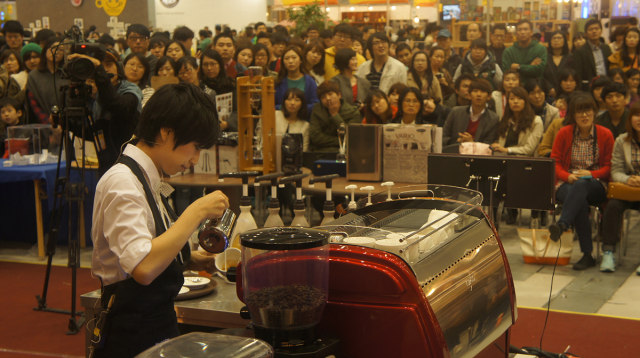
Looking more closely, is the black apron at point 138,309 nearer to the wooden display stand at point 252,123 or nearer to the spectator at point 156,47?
the wooden display stand at point 252,123

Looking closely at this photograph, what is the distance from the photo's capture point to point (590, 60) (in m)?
7.08

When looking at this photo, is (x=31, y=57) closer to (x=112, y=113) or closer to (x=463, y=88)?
(x=112, y=113)

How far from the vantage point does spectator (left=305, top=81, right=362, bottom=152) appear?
510 centimetres

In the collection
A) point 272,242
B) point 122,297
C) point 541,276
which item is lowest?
point 541,276

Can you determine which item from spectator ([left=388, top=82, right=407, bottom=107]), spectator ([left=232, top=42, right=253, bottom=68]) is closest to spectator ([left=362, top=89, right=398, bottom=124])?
spectator ([left=388, top=82, right=407, bottom=107])

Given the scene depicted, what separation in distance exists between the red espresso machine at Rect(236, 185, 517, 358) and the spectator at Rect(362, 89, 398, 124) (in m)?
3.36

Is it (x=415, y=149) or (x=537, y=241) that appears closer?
(x=415, y=149)

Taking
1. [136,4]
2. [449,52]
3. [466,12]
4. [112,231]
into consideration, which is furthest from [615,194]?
[136,4]

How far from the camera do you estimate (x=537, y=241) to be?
4.42 metres

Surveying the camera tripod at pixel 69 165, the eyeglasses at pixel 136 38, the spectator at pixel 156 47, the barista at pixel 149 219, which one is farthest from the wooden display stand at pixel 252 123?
the eyeglasses at pixel 136 38

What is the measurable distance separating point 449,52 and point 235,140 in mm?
5770

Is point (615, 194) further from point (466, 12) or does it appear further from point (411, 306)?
point (466, 12)

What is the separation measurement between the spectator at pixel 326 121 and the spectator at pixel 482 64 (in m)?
2.37

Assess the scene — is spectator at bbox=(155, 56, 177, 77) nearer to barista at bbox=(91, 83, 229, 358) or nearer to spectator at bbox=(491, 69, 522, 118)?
spectator at bbox=(491, 69, 522, 118)
